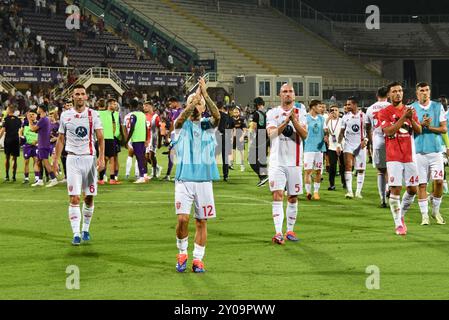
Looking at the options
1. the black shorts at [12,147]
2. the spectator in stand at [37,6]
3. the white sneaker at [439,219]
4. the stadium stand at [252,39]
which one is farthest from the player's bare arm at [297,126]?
the stadium stand at [252,39]

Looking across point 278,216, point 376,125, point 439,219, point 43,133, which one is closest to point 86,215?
point 278,216

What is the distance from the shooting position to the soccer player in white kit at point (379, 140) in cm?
1550

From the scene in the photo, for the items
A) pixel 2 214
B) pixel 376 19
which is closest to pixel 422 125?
pixel 2 214

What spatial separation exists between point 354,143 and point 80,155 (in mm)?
7999

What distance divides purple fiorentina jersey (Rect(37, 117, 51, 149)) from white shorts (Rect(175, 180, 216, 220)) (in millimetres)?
12850

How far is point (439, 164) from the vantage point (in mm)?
13453

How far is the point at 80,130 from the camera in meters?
Result: 12.1

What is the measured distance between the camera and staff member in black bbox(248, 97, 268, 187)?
21.1 meters

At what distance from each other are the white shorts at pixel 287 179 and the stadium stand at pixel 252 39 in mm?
43985

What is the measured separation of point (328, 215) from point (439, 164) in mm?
2537

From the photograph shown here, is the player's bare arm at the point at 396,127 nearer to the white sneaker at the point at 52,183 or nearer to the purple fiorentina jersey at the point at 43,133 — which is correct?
the purple fiorentina jersey at the point at 43,133

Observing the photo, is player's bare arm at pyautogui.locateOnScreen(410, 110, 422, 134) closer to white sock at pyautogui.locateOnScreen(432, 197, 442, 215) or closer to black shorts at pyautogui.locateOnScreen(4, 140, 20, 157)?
white sock at pyautogui.locateOnScreen(432, 197, 442, 215)

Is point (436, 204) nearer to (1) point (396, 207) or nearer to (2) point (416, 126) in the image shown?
(1) point (396, 207)
